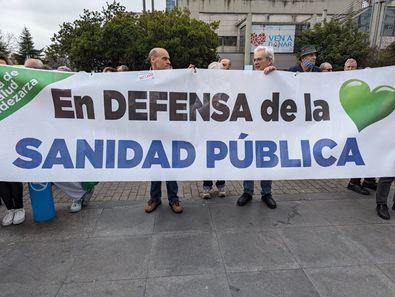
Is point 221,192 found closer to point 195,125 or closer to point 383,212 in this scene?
point 195,125

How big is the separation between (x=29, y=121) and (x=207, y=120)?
1811mm

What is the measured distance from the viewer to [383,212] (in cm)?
365

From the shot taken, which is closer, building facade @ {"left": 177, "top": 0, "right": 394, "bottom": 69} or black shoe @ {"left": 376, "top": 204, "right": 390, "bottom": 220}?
black shoe @ {"left": 376, "top": 204, "right": 390, "bottom": 220}

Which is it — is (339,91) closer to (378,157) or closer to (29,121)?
(378,157)

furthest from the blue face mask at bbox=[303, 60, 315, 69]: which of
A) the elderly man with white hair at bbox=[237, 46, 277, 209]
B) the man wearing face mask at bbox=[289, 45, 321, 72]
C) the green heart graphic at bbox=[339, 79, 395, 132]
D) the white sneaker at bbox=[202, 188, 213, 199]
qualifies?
the white sneaker at bbox=[202, 188, 213, 199]

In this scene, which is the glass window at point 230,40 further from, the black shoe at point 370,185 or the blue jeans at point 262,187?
the blue jeans at point 262,187

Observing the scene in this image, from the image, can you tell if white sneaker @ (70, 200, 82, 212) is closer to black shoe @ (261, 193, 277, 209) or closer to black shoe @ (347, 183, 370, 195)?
black shoe @ (261, 193, 277, 209)

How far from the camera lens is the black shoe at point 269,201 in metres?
3.89

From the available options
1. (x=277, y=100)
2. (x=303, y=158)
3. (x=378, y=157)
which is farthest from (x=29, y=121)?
(x=378, y=157)

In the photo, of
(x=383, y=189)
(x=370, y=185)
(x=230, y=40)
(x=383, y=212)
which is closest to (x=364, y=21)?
(x=230, y=40)

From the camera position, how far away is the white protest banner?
3.07 m

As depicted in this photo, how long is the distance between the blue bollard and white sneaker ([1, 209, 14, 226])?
254 millimetres

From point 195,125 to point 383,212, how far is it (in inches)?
98.8

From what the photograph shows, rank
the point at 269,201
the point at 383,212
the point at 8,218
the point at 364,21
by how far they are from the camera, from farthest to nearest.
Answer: the point at 364,21, the point at 269,201, the point at 383,212, the point at 8,218
